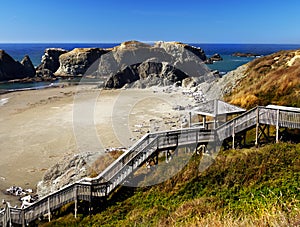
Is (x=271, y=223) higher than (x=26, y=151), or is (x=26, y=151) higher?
(x=271, y=223)

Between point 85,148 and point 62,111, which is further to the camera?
point 62,111

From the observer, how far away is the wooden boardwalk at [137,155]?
12047mm

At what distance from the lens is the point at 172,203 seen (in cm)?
1077

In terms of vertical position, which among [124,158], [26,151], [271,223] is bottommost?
[26,151]

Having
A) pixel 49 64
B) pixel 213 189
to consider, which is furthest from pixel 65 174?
pixel 49 64

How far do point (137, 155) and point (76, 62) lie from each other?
75.0 meters

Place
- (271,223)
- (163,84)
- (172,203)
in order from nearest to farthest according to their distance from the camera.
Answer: (271,223), (172,203), (163,84)

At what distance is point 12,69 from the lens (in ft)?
Answer: 248

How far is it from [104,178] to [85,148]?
11466mm

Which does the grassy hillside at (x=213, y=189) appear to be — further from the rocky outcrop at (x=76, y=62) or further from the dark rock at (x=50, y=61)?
the dark rock at (x=50, y=61)

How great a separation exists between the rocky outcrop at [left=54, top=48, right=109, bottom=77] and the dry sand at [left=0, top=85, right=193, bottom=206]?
3272cm

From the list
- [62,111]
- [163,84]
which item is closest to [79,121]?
[62,111]

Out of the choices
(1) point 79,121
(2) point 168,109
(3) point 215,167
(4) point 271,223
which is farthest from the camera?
(2) point 168,109

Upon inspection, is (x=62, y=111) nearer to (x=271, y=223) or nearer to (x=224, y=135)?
(x=224, y=135)
